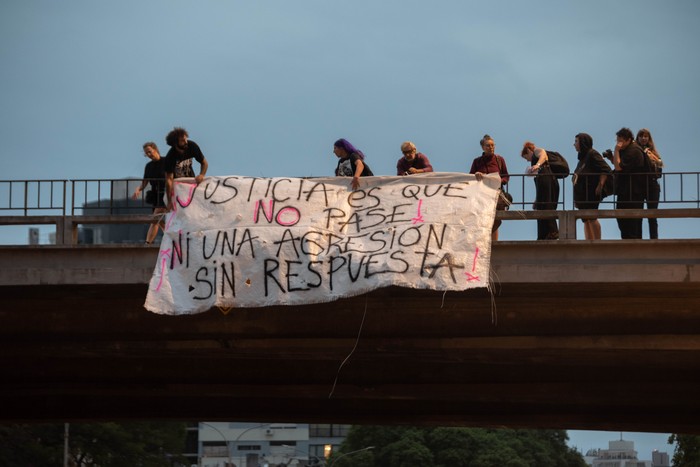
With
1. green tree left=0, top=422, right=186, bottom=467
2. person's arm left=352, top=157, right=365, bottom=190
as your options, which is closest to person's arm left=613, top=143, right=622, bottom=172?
person's arm left=352, top=157, right=365, bottom=190

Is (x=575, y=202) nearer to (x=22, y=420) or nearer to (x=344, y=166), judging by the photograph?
(x=344, y=166)

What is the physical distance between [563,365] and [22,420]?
43.6 ft

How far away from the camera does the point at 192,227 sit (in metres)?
20.2

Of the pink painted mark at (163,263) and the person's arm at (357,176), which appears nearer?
the pink painted mark at (163,263)

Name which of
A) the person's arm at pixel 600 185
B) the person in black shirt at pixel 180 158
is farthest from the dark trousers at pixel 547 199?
the person in black shirt at pixel 180 158

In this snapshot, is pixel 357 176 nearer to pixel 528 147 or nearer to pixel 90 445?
pixel 528 147

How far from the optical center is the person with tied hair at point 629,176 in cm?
2100

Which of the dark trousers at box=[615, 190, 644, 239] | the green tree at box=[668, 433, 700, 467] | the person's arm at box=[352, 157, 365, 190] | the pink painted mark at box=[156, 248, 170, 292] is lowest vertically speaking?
the green tree at box=[668, 433, 700, 467]

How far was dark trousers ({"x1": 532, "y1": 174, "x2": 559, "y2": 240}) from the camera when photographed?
70.0ft

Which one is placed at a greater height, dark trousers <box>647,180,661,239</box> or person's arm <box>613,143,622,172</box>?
person's arm <box>613,143,622,172</box>

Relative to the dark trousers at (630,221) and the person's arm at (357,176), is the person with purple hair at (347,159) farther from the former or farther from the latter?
the dark trousers at (630,221)

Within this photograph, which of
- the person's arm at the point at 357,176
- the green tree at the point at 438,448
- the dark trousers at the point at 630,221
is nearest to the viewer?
the person's arm at the point at 357,176

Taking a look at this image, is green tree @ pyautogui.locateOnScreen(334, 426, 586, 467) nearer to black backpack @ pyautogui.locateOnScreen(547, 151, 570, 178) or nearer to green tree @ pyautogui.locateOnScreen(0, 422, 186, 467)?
green tree @ pyautogui.locateOnScreen(0, 422, 186, 467)

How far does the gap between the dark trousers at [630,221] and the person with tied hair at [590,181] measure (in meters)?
0.33
